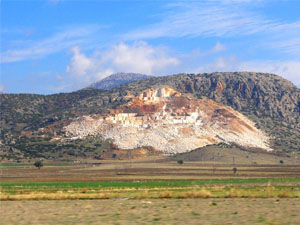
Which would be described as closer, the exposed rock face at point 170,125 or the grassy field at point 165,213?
the grassy field at point 165,213

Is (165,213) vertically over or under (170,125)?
under

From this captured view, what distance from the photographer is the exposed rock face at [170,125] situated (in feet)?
527

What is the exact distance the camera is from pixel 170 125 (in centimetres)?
17500

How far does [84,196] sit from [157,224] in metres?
16.1

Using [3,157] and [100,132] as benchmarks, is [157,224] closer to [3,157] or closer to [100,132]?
[3,157]

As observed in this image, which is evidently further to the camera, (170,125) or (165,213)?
(170,125)

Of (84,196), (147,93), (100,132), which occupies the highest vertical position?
(147,93)

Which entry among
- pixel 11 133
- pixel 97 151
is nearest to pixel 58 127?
pixel 11 133

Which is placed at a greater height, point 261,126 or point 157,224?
point 261,126

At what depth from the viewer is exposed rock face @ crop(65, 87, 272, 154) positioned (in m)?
161

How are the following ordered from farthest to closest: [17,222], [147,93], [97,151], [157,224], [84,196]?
[147,93]
[97,151]
[84,196]
[17,222]
[157,224]

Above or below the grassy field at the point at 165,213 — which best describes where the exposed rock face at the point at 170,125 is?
above

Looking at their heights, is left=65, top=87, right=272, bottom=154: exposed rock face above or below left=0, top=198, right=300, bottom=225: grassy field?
above

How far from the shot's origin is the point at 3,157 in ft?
467
